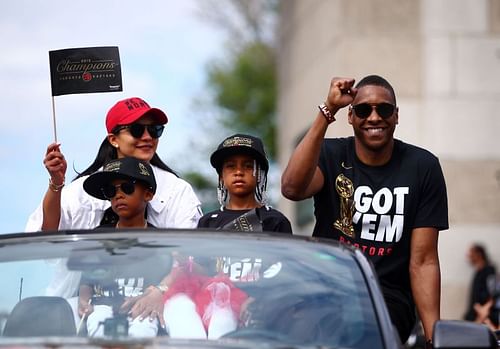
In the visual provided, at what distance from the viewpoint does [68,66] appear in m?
8.62

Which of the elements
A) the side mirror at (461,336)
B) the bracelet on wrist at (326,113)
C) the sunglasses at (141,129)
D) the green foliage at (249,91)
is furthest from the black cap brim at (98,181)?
the green foliage at (249,91)

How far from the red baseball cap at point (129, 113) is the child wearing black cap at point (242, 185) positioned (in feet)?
2.06

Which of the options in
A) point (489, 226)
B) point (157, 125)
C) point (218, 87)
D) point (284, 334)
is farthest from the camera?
point (218, 87)

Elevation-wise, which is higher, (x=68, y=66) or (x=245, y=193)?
(x=68, y=66)

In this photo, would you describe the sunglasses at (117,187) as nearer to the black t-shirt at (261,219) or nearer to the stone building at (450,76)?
the black t-shirt at (261,219)

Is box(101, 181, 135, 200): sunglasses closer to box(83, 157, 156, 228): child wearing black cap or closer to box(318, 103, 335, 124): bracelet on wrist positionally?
box(83, 157, 156, 228): child wearing black cap

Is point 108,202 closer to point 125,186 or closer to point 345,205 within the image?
point 125,186

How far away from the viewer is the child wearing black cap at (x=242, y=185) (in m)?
7.79

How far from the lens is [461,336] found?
502cm

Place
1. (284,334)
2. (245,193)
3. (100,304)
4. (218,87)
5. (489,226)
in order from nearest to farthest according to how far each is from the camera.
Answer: (284,334) < (100,304) < (245,193) < (489,226) < (218,87)

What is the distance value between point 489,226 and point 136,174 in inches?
534

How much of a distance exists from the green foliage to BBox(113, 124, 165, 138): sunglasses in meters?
51.9

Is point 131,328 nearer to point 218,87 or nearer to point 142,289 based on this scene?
point 142,289

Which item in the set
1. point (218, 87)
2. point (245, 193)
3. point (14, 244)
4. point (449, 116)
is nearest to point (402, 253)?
point (245, 193)
